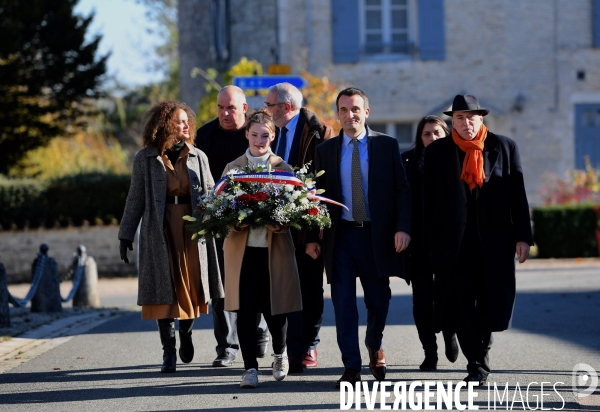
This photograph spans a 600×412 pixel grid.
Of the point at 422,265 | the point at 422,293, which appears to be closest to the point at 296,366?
the point at 422,293

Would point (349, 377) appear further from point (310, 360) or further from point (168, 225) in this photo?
point (168, 225)

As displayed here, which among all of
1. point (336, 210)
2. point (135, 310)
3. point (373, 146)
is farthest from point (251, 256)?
point (135, 310)

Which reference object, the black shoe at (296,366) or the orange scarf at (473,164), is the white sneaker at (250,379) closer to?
the black shoe at (296,366)

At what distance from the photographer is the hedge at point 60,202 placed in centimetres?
2070

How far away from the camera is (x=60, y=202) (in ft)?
68.3

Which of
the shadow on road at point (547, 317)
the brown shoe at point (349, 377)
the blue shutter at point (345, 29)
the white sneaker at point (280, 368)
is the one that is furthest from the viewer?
the blue shutter at point (345, 29)

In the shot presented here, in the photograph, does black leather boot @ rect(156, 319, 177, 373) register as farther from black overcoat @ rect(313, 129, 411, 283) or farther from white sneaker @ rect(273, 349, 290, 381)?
black overcoat @ rect(313, 129, 411, 283)

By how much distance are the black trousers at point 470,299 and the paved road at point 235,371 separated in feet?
1.03

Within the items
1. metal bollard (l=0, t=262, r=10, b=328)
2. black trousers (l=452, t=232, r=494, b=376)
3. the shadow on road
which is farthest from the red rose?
metal bollard (l=0, t=262, r=10, b=328)

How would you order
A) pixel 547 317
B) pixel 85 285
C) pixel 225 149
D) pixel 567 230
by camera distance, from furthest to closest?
pixel 567 230 → pixel 85 285 → pixel 547 317 → pixel 225 149

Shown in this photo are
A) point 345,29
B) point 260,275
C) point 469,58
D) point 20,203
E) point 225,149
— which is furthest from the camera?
point 469,58

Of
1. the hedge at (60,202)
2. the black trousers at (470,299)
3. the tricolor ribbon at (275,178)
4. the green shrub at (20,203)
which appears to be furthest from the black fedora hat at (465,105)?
the green shrub at (20,203)

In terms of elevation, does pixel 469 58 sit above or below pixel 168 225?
above

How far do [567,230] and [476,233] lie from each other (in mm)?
14440
